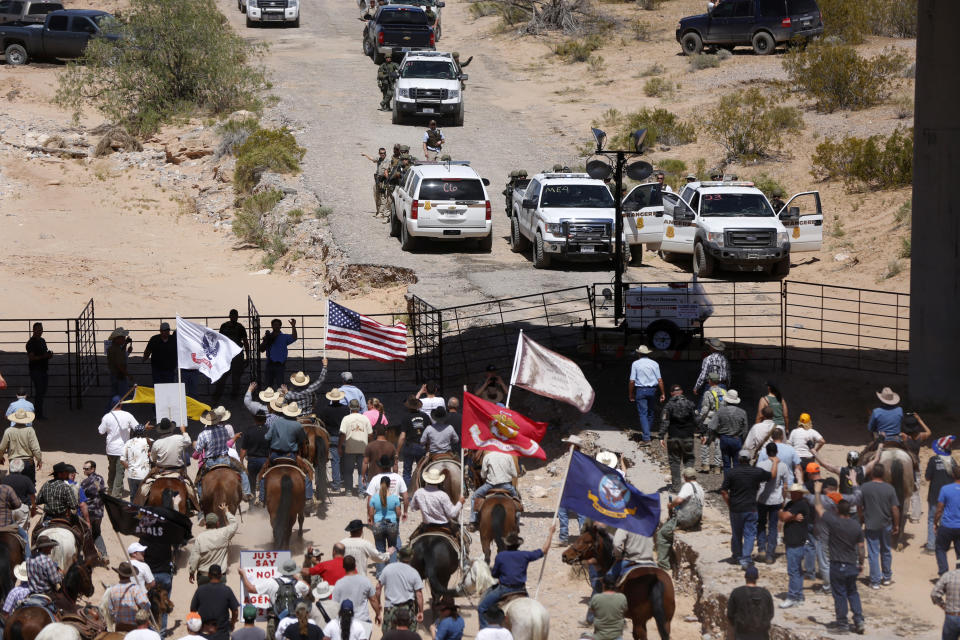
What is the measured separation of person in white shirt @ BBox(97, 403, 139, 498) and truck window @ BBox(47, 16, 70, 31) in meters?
38.3

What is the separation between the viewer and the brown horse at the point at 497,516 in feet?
53.6

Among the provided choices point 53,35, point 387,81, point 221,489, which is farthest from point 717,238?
point 53,35

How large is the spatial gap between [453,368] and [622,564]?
10984 millimetres

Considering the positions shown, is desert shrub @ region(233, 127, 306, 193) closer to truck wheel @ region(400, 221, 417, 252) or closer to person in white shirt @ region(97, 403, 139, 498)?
truck wheel @ region(400, 221, 417, 252)

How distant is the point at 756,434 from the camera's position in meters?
17.4

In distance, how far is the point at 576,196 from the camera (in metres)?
31.2

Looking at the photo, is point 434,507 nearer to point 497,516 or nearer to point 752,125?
point 497,516

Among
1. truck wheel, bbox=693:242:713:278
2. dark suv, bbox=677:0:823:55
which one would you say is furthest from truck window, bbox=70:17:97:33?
truck wheel, bbox=693:242:713:278

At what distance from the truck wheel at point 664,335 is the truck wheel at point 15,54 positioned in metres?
37.7

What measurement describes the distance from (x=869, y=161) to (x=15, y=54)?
1317 inches

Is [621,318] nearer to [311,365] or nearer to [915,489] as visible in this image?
[311,365]

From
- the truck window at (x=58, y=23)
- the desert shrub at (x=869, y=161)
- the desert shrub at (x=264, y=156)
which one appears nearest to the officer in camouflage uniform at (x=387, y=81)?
the desert shrub at (x=264, y=156)

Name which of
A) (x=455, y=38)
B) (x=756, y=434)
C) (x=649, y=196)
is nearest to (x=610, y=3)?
(x=455, y=38)

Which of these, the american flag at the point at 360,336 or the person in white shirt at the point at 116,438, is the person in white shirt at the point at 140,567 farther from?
the american flag at the point at 360,336
